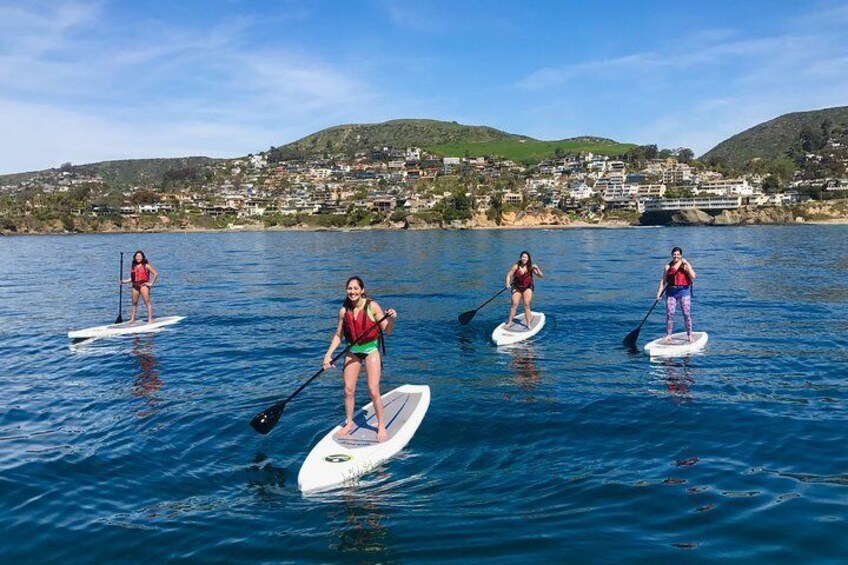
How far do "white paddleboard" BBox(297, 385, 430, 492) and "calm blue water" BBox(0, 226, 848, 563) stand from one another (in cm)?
25

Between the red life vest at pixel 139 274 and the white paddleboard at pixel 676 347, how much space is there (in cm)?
1614

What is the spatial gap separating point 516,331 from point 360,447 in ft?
34.2

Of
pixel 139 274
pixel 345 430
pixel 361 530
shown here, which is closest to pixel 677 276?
pixel 345 430

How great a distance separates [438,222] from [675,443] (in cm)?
15953

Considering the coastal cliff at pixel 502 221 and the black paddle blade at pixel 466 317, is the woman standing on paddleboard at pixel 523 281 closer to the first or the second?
the black paddle blade at pixel 466 317

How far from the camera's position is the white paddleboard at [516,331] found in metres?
18.4

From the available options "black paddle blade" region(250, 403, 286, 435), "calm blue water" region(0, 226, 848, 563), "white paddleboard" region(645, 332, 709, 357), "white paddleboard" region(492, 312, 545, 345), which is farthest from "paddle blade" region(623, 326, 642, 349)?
"black paddle blade" region(250, 403, 286, 435)

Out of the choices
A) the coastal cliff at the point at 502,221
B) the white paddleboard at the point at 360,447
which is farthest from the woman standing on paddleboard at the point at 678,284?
the coastal cliff at the point at 502,221

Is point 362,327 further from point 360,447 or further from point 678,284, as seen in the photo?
point 678,284

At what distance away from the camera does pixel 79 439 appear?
35.4 ft

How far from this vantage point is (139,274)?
20781 millimetres

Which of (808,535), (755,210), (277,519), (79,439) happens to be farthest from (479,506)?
(755,210)

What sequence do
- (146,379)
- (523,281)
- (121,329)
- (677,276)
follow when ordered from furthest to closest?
(121,329) → (523,281) → (677,276) → (146,379)

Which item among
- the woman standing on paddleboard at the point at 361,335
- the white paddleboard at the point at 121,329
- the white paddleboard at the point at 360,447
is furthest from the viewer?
the white paddleboard at the point at 121,329
